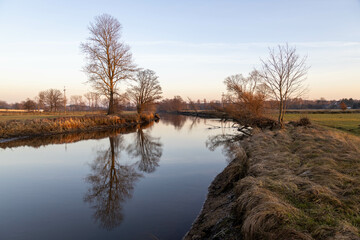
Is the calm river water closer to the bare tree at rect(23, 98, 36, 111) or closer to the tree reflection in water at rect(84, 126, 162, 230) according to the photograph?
the tree reflection in water at rect(84, 126, 162, 230)

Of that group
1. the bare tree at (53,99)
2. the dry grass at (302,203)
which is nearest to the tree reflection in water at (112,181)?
the dry grass at (302,203)

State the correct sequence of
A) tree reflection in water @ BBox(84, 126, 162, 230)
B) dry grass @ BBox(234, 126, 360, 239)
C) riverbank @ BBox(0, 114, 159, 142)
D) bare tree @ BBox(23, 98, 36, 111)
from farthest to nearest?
bare tree @ BBox(23, 98, 36, 111), riverbank @ BBox(0, 114, 159, 142), tree reflection in water @ BBox(84, 126, 162, 230), dry grass @ BBox(234, 126, 360, 239)

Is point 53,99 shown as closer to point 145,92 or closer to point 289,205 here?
point 145,92

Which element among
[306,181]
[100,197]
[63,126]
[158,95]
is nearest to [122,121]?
[63,126]

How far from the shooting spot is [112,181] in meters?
7.40

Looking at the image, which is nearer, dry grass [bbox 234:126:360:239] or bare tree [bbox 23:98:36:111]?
dry grass [bbox 234:126:360:239]

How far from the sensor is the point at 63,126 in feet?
62.3

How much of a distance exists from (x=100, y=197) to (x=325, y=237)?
18.0 ft

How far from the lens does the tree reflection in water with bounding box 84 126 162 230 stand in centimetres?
509

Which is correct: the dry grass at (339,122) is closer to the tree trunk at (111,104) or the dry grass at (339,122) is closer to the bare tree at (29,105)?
the tree trunk at (111,104)

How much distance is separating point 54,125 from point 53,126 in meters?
0.12

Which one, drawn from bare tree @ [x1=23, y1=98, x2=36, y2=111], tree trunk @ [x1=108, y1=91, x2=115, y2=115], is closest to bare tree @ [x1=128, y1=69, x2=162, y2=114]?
tree trunk @ [x1=108, y1=91, x2=115, y2=115]

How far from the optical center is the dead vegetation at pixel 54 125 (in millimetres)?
15977

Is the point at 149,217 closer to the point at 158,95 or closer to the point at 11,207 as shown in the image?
the point at 11,207
